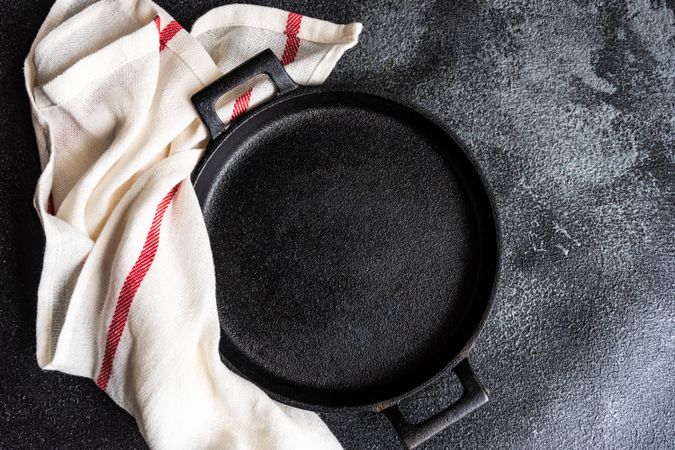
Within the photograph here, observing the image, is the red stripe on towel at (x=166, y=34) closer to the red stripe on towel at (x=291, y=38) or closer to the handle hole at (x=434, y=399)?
the red stripe on towel at (x=291, y=38)

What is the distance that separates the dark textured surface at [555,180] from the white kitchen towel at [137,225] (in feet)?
0.36

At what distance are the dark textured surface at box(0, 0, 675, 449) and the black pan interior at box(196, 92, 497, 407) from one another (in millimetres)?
43

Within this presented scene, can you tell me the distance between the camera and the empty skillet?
2.02 feet

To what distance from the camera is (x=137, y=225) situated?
1.77 ft

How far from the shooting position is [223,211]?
2.03 ft

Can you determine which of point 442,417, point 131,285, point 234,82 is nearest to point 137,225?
point 131,285

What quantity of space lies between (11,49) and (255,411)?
464 millimetres

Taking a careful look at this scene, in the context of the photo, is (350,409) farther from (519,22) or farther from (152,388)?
(519,22)

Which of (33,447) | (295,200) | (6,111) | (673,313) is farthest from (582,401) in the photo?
(6,111)

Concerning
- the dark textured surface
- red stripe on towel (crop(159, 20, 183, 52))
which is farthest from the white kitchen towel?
the dark textured surface

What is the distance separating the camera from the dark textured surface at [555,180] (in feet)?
2.13

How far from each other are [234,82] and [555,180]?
1.21 ft

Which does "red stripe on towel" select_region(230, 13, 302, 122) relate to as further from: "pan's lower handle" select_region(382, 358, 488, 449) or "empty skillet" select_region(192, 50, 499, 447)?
"pan's lower handle" select_region(382, 358, 488, 449)

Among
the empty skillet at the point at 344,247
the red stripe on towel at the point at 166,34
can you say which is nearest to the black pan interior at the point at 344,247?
the empty skillet at the point at 344,247
